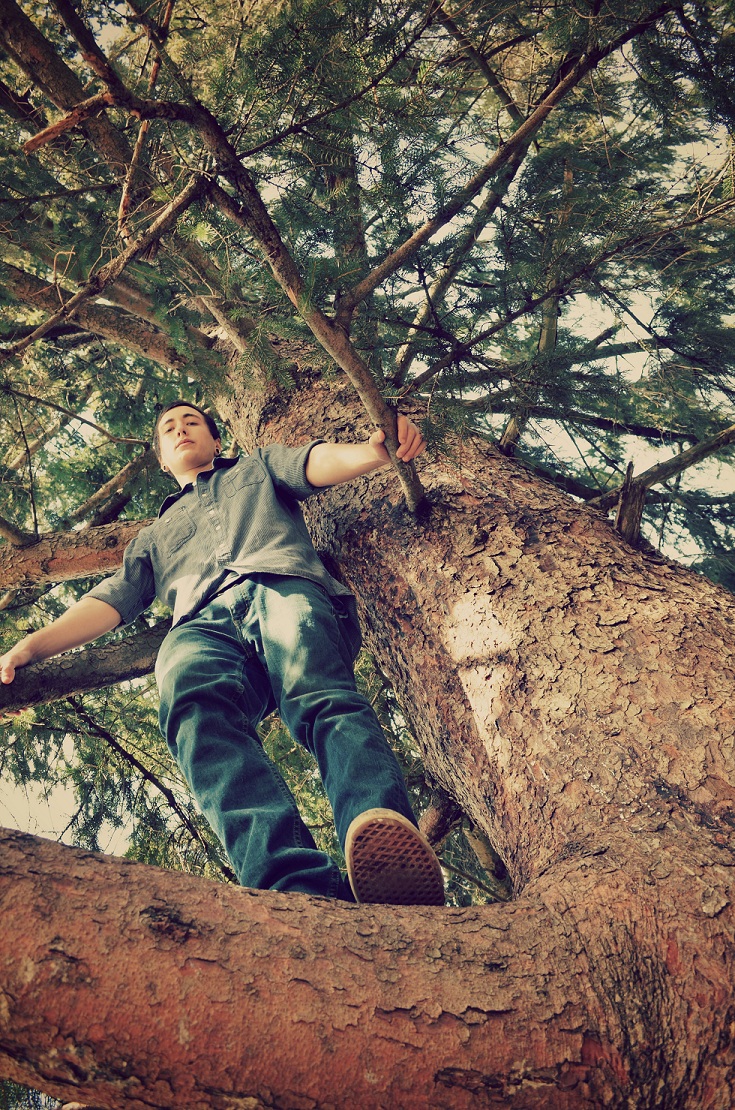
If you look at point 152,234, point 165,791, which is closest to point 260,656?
point 152,234

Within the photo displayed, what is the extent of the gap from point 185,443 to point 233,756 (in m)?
1.59

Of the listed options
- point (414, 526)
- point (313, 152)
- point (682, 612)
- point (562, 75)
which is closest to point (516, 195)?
point (562, 75)

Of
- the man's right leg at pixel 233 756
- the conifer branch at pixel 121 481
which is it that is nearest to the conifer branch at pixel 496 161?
the man's right leg at pixel 233 756

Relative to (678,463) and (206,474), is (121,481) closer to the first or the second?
(206,474)

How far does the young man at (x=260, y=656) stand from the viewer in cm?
149

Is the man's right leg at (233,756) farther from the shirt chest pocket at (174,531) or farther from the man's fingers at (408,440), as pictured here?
the man's fingers at (408,440)

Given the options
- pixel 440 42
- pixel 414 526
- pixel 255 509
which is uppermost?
pixel 440 42

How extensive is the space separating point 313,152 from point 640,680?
1.85m

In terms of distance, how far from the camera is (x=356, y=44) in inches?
76.0

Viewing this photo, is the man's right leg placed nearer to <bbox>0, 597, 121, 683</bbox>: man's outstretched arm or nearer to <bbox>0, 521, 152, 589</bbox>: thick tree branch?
<bbox>0, 597, 121, 683</bbox>: man's outstretched arm

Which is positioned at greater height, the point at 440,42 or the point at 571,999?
the point at 440,42

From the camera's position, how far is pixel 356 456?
2.24m

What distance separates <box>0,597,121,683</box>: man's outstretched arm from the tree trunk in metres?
1.45

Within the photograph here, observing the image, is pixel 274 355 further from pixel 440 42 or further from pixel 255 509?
pixel 440 42
